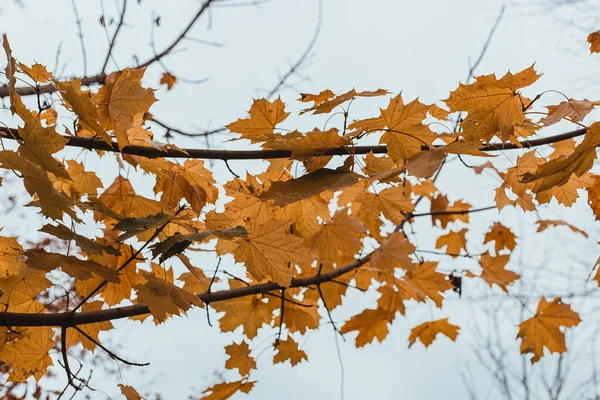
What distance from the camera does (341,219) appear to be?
232cm

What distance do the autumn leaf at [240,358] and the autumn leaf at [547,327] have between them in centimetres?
150

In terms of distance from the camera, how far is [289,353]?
8.65 feet

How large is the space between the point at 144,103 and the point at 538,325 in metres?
2.44

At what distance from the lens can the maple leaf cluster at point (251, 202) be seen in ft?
4.40

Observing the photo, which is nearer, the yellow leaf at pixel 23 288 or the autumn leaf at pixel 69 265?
the autumn leaf at pixel 69 265

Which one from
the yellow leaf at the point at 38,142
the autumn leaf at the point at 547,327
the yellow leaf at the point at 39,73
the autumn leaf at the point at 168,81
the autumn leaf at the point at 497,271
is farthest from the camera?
the autumn leaf at the point at 168,81

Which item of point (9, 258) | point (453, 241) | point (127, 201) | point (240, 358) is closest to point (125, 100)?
point (127, 201)

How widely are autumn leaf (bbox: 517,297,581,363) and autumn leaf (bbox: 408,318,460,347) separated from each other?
1.16 ft

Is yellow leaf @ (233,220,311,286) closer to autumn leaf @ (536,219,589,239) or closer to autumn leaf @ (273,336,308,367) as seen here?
autumn leaf @ (273,336,308,367)

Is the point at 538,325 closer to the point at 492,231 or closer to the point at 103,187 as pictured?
the point at 492,231

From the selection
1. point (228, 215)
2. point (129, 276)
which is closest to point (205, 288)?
point (129, 276)

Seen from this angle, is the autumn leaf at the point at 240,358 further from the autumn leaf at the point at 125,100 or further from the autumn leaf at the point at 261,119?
the autumn leaf at the point at 125,100

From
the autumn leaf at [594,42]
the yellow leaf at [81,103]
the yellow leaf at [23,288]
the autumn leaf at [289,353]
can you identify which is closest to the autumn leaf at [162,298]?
the yellow leaf at [81,103]

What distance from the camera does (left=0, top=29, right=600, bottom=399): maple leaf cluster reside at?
1341 mm
